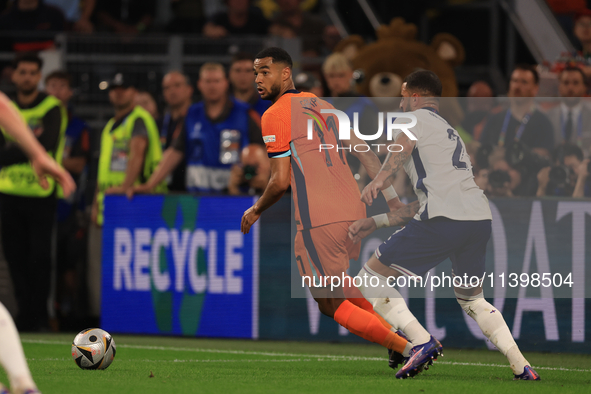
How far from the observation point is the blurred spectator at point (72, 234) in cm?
940

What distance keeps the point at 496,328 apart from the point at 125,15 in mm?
9231

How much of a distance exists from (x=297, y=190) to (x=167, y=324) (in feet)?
9.60

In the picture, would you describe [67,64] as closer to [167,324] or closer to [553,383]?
[167,324]

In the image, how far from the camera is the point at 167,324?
28.0ft

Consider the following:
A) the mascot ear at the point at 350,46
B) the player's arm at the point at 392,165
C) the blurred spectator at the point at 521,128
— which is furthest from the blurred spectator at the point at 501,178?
the mascot ear at the point at 350,46

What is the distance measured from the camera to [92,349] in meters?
6.11

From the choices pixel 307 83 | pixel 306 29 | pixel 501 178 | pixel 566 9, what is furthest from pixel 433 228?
pixel 566 9

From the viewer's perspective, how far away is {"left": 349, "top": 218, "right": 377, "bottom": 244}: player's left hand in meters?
6.09

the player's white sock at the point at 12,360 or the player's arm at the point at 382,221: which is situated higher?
the player's arm at the point at 382,221

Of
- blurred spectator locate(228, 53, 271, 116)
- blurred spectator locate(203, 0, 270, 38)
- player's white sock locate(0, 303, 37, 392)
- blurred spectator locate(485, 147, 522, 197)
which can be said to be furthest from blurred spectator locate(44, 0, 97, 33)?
player's white sock locate(0, 303, 37, 392)

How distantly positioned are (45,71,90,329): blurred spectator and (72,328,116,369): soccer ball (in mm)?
3260

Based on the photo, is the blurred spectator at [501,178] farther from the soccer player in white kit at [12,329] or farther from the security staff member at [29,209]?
the soccer player in white kit at [12,329]

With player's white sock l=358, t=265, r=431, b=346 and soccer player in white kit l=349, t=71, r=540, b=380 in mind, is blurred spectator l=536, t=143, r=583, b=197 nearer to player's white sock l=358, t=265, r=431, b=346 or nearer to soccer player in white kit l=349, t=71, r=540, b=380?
soccer player in white kit l=349, t=71, r=540, b=380

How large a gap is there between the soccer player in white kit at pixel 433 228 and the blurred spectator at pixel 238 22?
6168 mm
